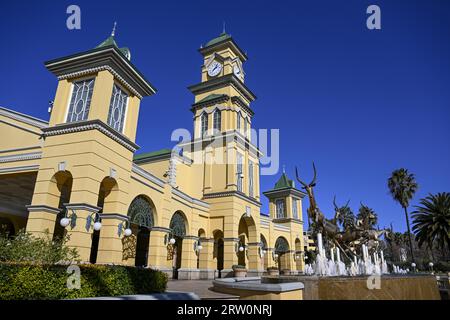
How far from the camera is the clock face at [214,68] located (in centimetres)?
3186

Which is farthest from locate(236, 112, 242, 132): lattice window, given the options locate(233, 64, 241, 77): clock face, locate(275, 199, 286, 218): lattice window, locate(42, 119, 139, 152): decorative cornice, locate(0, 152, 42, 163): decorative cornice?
locate(0, 152, 42, 163): decorative cornice

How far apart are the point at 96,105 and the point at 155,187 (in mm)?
6468

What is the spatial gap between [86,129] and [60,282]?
Answer: 27.7 feet

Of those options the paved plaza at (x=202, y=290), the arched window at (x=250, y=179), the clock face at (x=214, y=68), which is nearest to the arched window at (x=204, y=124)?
the clock face at (x=214, y=68)

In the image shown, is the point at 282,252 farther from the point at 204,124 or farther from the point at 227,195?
the point at 204,124

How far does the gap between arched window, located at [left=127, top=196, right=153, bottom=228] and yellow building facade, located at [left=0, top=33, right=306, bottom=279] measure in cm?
6

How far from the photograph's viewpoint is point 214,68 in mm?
32219

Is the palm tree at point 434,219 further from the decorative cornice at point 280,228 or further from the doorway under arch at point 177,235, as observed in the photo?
the doorway under arch at point 177,235

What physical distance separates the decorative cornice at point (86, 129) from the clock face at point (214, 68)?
60.1 ft

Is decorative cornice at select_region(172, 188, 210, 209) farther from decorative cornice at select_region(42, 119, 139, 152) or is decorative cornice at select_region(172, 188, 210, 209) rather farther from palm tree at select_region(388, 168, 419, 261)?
palm tree at select_region(388, 168, 419, 261)

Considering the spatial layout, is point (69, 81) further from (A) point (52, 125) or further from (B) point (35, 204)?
(B) point (35, 204)

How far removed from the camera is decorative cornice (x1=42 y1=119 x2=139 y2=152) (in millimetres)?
14258

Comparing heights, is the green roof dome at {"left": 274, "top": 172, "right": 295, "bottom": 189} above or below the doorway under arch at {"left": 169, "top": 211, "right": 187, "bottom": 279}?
above

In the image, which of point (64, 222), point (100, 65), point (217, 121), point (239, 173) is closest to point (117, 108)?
point (100, 65)
